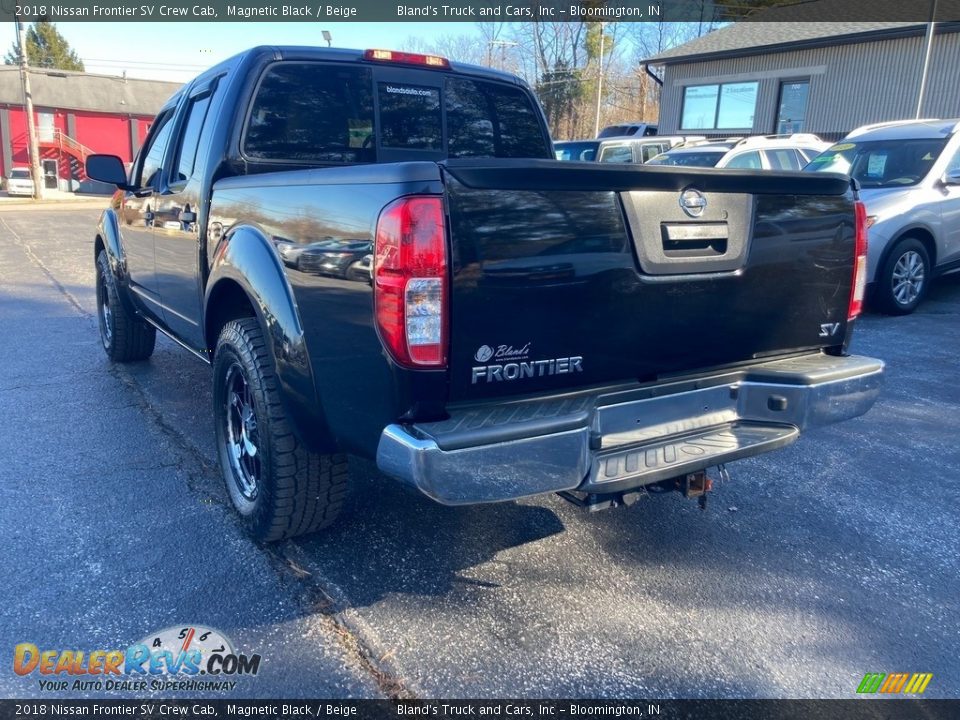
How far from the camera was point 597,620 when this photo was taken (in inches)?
114

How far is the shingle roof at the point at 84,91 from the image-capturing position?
44.2 meters

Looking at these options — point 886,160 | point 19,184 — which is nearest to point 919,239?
point 886,160

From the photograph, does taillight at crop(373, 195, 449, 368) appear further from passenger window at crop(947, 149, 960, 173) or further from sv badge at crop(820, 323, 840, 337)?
passenger window at crop(947, 149, 960, 173)

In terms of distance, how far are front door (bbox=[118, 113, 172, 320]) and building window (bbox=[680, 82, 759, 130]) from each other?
23.9m

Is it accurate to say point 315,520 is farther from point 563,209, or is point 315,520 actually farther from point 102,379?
point 102,379

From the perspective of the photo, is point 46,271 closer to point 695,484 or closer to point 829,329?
point 695,484

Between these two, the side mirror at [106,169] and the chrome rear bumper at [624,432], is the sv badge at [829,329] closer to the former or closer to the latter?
the chrome rear bumper at [624,432]

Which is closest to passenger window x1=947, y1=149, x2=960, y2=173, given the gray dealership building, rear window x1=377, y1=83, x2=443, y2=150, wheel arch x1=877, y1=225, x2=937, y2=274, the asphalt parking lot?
wheel arch x1=877, y1=225, x2=937, y2=274

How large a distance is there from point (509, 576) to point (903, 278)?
22.7 ft

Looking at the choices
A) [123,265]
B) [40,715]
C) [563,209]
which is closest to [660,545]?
[563,209]

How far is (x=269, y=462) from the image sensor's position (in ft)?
10.1

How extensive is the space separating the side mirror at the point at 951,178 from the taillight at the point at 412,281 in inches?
315

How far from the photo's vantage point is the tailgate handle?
2.81m

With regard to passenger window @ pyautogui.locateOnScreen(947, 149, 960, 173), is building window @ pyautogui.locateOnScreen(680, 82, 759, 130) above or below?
above
